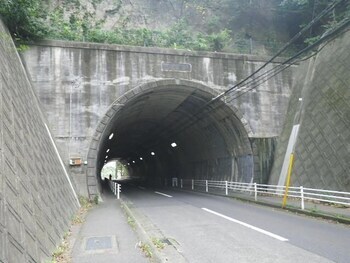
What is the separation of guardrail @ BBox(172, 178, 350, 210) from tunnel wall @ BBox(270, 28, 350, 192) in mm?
396

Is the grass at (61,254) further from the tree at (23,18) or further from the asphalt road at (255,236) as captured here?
the tree at (23,18)

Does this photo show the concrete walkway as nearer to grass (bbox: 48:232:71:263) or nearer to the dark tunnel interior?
grass (bbox: 48:232:71:263)

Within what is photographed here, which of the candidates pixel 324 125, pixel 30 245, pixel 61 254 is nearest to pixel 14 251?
pixel 30 245

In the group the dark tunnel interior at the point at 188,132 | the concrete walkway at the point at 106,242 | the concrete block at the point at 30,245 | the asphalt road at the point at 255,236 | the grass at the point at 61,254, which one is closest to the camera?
the concrete block at the point at 30,245

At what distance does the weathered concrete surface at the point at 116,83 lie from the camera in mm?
17000

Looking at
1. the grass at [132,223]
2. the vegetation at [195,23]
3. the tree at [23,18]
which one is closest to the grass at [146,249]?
the grass at [132,223]

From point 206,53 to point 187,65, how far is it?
1393 millimetres

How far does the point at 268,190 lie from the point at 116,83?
10.1 meters

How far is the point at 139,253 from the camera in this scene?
261 inches

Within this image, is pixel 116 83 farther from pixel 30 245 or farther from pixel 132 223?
pixel 30 245

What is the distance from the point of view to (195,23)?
30.0m

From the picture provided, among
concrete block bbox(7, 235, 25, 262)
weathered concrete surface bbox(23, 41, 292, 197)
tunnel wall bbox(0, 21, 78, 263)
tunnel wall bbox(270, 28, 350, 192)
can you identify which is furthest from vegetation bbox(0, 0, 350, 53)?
concrete block bbox(7, 235, 25, 262)

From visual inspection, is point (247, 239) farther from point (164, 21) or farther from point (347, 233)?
point (164, 21)

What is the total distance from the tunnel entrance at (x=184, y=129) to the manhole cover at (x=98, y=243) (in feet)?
28.6
